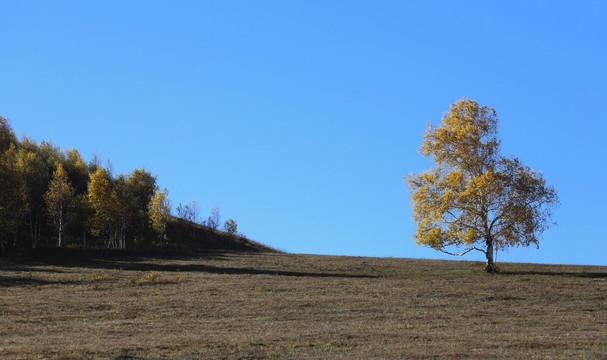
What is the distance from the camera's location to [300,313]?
120ft

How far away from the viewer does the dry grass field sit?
1017 inches

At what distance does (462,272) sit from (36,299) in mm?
38838

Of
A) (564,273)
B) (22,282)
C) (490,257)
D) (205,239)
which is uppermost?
(490,257)

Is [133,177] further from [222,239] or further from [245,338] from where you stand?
[245,338]

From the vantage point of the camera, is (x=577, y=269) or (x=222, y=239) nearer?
(x=577, y=269)

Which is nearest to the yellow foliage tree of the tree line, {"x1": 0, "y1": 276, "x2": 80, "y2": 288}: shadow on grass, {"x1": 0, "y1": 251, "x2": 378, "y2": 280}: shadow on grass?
the tree line

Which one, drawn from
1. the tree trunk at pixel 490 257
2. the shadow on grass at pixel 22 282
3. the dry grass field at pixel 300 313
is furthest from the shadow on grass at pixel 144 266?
the tree trunk at pixel 490 257

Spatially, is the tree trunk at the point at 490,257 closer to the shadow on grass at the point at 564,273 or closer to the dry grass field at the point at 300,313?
the shadow on grass at the point at 564,273

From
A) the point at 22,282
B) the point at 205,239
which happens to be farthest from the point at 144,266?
the point at 205,239

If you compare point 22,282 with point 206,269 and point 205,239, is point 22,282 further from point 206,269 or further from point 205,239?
point 205,239

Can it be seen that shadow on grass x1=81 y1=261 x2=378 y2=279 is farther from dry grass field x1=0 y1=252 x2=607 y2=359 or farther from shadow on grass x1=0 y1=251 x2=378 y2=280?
dry grass field x1=0 y1=252 x2=607 y2=359

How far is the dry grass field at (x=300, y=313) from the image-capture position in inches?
1017

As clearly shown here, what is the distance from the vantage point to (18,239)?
88000 millimetres

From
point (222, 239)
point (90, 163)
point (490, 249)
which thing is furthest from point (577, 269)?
point (90, 163)
